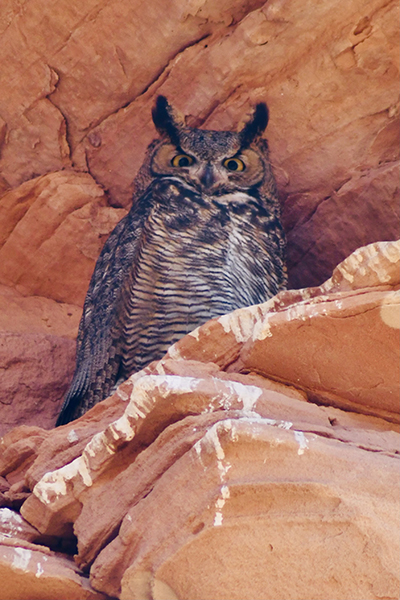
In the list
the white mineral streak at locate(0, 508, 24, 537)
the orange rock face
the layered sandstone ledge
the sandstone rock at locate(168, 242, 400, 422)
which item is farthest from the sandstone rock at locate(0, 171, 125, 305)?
the white mineral streak at locate(0, 508, 24, 537)

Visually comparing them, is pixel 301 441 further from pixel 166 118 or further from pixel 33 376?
pixel 166 118

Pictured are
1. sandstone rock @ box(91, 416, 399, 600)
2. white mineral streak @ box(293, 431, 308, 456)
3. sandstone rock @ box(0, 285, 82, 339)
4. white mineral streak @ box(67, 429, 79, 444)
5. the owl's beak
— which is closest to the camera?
sandstone rock @ box(91, 416, 399, 600)

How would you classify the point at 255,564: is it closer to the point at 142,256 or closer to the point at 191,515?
the point at 191,515

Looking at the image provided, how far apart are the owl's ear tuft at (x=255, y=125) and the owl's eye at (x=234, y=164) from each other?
86 mm

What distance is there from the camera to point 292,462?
1.61m

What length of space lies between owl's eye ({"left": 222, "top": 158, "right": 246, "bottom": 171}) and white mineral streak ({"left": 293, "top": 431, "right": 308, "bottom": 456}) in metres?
2.04

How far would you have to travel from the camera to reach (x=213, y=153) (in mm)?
3453

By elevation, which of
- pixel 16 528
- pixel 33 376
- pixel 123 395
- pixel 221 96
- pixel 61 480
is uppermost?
pixel 221 96

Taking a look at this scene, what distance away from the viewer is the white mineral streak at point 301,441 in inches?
64.0

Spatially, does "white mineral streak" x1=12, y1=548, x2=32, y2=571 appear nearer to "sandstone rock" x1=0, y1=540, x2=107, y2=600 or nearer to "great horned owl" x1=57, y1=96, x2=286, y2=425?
"sandstone rock" x1=0, y1=540, x2=107, y2=600

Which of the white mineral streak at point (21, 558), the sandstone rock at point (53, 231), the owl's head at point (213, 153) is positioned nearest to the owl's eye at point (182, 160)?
the owl's head at point (213, 153)

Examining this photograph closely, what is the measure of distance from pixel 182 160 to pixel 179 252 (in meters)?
0.66

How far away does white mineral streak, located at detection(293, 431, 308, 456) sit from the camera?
163 cm

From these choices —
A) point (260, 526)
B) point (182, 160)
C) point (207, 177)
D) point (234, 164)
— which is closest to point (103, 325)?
point (207, 177)
